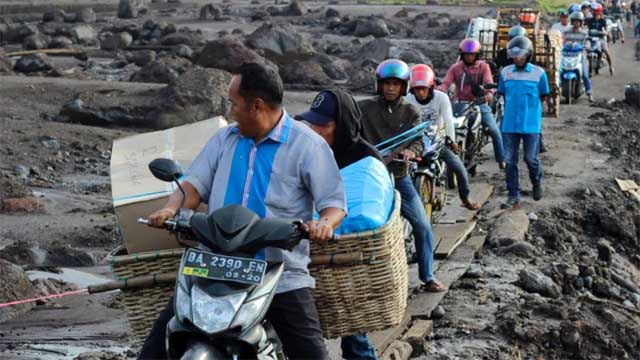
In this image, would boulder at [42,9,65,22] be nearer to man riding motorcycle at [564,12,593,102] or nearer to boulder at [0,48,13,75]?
boulder at [0,48,13,75]

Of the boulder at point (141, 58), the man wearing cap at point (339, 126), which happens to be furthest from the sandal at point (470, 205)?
the boulder at point (141, 58)

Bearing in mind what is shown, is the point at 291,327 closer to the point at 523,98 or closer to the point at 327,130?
the point at 327,130

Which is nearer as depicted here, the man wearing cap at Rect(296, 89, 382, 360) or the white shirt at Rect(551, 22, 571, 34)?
the man wearing cap at Rect(296, 89, 382, 360)

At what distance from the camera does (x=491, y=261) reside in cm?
1170

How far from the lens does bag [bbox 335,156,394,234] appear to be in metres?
6.11

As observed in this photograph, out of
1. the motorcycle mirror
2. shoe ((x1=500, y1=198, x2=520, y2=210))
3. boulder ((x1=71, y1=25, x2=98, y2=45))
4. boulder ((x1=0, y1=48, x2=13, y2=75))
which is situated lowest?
boulder ((x1=71, y1=25, x2=98, y2=45))

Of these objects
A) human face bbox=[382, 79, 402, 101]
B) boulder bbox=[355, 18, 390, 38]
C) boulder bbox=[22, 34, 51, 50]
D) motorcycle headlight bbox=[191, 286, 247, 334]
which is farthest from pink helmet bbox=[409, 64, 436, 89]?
boulder bbox=[355, 18, 390, 38]

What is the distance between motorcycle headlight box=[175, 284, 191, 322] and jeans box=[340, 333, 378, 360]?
1.98 m

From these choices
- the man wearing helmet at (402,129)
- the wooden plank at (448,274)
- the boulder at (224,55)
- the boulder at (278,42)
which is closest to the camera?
the wooden plank at (448,274)

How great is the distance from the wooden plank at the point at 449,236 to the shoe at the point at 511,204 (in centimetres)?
130

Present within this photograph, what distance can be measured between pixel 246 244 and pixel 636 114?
21.6 m

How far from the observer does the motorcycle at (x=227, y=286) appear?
4.90 metres

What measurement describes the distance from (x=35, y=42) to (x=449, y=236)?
2908 cm

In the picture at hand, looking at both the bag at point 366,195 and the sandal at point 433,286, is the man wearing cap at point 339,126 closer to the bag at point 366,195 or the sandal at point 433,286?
the bag at point 366,195
